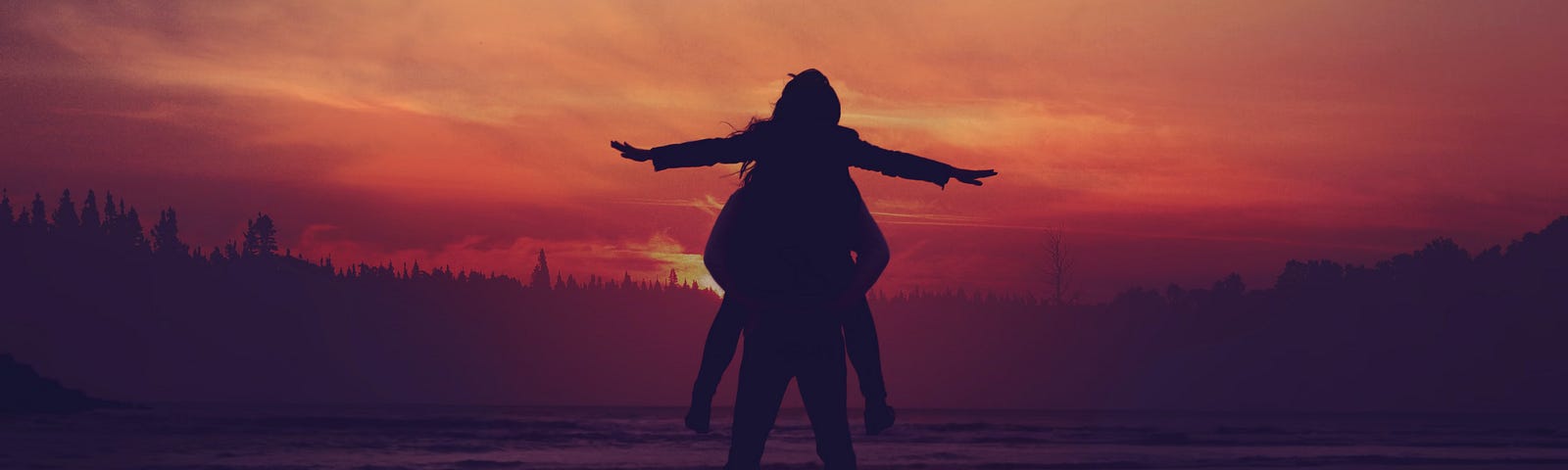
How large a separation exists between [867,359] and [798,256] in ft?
3.47

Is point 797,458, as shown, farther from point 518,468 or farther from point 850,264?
point 850,264

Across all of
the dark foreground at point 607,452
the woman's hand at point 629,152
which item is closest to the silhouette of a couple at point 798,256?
the woman's hand at point 629,152

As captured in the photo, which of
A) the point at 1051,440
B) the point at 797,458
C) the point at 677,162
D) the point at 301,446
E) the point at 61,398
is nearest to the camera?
the point at 677,162

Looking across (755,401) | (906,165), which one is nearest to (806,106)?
(906,165)

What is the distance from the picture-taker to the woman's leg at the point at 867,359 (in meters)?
12.5

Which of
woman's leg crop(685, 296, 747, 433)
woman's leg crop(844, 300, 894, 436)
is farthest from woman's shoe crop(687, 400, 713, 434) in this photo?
woman's leg crop(844, 300, 894, 436)

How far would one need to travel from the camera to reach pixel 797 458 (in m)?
49.2

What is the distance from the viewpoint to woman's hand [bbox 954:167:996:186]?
12.5 m

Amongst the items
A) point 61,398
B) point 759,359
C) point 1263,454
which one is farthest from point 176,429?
point 759,359

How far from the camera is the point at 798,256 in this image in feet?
40.4

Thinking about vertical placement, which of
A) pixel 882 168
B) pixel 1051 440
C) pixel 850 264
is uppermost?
pixel 882 168

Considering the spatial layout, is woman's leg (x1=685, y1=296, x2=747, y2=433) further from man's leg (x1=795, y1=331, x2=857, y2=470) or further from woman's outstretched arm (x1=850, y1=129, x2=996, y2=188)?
woman's outstretched arm (x1=850, y1=129, x2=996, y2=188)

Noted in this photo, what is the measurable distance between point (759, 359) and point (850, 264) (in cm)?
106

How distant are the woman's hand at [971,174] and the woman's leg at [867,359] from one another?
A: 1.27 m
